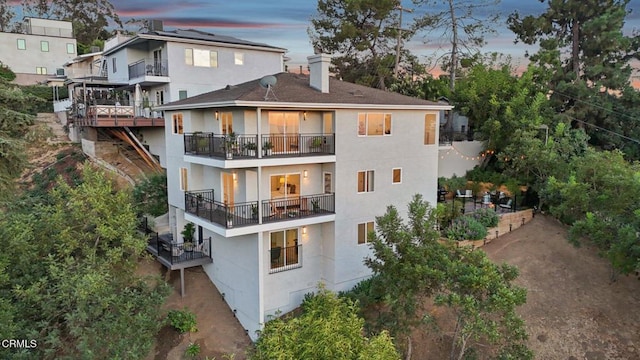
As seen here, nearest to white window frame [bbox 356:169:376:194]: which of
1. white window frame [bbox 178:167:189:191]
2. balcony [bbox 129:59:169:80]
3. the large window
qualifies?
white window frame [bbox 178:167:189:191]

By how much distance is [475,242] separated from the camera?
21625 mm

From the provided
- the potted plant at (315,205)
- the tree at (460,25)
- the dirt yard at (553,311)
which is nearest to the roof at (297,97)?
the potted plant at (315,205)

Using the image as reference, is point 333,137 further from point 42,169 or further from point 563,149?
point 42,169

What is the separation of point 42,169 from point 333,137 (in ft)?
83.6

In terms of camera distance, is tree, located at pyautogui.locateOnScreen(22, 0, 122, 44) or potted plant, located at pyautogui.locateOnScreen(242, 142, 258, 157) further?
tree, located at pyautogui.locateOnScreen(22, 0, 122, 44)

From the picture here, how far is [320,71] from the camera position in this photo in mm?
18625

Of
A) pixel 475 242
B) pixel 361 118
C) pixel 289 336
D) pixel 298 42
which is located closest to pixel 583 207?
pixel 475 242

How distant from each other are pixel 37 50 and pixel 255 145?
4902cm

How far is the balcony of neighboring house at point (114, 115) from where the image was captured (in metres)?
27.6

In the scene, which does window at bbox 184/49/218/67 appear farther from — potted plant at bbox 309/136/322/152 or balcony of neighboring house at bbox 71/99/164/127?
potted plant at bbox 309/136/322/152

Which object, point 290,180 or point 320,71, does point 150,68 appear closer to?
point 320,71

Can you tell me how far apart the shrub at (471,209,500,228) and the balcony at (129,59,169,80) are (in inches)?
817

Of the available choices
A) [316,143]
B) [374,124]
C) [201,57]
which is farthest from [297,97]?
[201,57]

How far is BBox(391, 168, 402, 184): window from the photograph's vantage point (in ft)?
63.7
